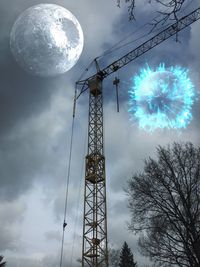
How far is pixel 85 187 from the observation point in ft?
119

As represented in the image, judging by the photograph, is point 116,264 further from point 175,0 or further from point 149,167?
point 175,0

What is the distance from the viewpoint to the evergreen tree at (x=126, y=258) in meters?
45.0

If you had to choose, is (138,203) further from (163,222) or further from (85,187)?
(85,187)

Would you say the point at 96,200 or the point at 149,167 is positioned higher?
the point at 96,200

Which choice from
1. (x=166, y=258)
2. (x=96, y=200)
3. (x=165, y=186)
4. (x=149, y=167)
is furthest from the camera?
(x=96, y=200)

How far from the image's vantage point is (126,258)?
46031 millimetres

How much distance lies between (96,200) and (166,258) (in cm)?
1794

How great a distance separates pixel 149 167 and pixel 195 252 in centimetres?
622

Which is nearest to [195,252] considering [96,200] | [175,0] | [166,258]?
[166,258]

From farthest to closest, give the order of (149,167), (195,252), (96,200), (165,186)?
(96,200)
(149,167)
(165,186)
(195,252)

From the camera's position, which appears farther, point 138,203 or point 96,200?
point 96,200

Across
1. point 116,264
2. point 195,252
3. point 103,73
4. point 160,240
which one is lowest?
point 195,252

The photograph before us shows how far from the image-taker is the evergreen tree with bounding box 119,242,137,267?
4500 cm

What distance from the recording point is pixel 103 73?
161 feet
